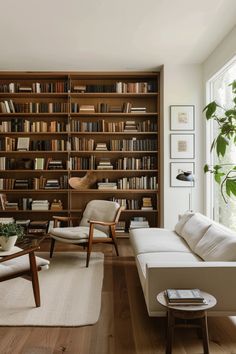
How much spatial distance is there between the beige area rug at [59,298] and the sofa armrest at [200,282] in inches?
24.1

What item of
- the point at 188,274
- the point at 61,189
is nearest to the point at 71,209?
the point at 61,189

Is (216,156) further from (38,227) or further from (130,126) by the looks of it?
(38,227)

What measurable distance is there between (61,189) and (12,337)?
11.7 ft

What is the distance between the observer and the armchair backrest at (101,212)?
496cm

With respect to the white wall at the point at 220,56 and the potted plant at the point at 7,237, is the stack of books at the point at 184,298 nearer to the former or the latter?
the potted plant at the point at 7,237

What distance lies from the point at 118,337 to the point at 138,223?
3.50 metres

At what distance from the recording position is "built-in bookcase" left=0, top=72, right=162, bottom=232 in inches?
233

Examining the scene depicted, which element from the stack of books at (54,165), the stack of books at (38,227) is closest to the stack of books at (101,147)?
the stack of books at (54,165)

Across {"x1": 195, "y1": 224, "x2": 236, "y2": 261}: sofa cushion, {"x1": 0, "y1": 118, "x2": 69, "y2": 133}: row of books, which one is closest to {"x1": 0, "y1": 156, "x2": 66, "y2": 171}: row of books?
{"x1": 0, "y1": 118, "x2": 69, "y2": 133}: row of books

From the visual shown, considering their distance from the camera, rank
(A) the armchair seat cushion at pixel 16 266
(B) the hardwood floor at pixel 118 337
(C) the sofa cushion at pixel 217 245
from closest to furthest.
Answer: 1. (B) the hardwood floor at pixel 118 337
2. (C) the sofa cushion at pixel 217 245
3. (A) the armchair seat cushion at pixel 16 266

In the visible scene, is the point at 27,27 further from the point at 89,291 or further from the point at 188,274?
the point at 188,274

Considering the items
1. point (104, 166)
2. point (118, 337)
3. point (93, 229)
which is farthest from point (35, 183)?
point (118, 337)

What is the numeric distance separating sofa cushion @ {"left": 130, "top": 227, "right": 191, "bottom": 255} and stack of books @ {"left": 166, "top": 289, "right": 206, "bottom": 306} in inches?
47.5

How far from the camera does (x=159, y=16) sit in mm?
3938
